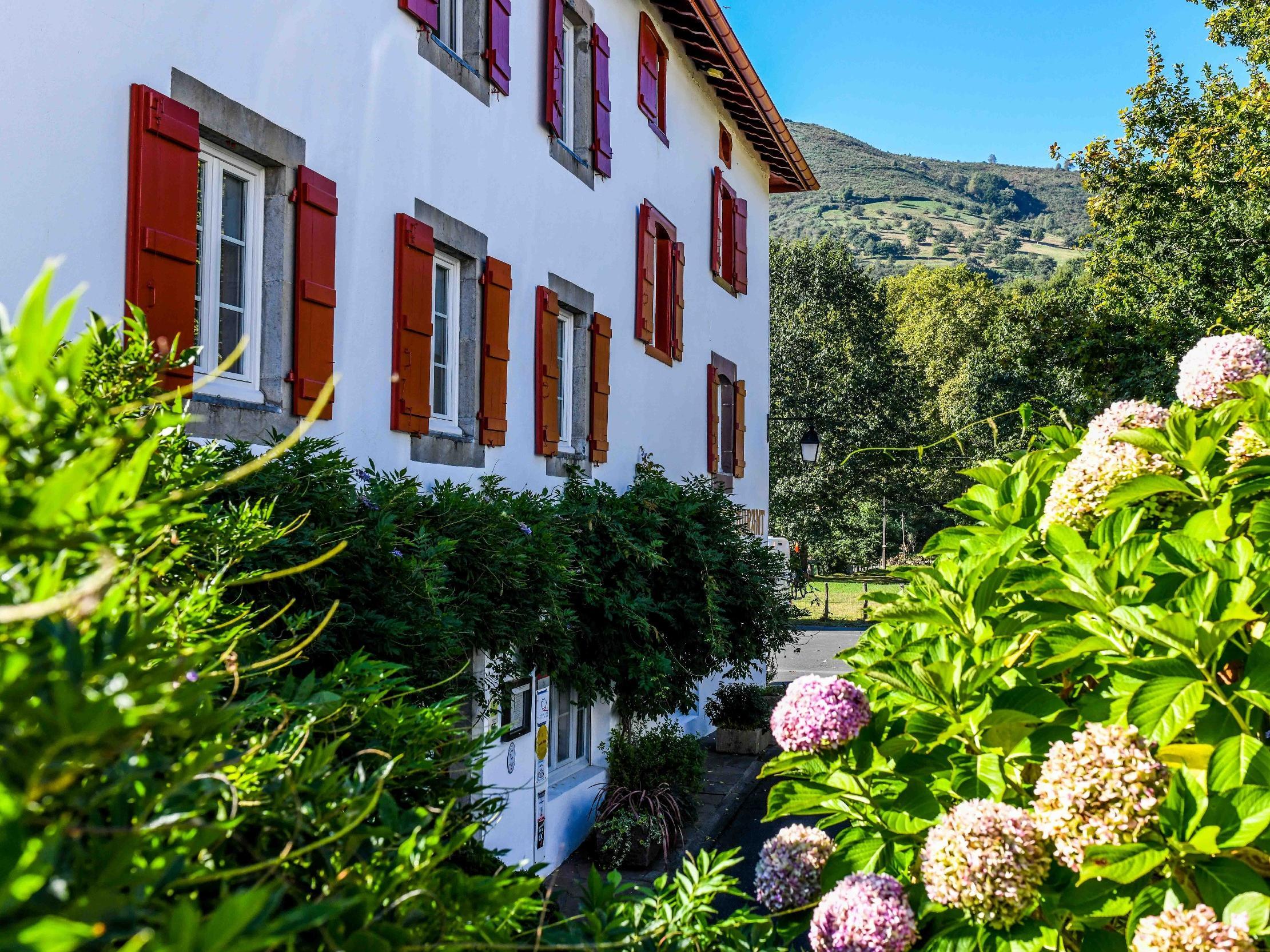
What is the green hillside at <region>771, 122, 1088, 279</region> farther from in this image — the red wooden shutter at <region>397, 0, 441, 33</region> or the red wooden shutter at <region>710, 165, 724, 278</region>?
the red wooden shutter at <region>397, 0, 441, 33</region>

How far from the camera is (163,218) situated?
4727 millimetres

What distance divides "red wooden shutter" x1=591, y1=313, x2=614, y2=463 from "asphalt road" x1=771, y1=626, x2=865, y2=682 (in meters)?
9.50

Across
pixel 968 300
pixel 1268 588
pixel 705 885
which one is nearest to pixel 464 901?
pixel 705 885

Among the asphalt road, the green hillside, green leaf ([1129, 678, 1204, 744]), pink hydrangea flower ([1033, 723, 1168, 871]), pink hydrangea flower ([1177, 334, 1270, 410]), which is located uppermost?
the green hillside

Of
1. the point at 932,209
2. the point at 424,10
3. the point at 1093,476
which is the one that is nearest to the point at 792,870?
the point at 1093,476

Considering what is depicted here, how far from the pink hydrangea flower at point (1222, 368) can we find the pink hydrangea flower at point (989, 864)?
1103mm

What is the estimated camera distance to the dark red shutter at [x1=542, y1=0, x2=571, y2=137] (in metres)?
9.00

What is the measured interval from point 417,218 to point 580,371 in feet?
10.1

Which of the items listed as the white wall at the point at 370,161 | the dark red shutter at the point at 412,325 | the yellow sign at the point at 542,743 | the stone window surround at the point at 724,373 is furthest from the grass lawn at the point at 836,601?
the dark red shutter at the point at 412,325

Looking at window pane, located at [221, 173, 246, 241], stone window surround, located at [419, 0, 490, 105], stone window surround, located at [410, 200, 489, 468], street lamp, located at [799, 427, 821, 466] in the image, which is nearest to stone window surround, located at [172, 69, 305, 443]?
window pane, located at [221, 173, 246, 241]

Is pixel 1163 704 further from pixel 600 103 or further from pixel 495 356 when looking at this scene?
pixel 600 103

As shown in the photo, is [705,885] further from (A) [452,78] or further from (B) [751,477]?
(B) [751,477]

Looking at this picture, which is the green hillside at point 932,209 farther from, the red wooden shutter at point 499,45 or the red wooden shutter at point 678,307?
the red wooden shutter at point 499,45

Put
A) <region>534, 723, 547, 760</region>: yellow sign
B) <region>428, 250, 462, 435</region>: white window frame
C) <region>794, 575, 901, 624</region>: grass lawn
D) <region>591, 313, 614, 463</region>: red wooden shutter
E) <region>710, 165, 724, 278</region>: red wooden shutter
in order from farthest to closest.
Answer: <region>794, 575, 901, 624</region>: grass lawn, <region>710, 165, 724, 278</region>: red wooden shutter, <region>591, 313, 614, 463</region>: red wooden shutter, <region>534, 723, 547, 760</region>: yellow sign, <region>428, 250, 462, 435</region>: white window frame
